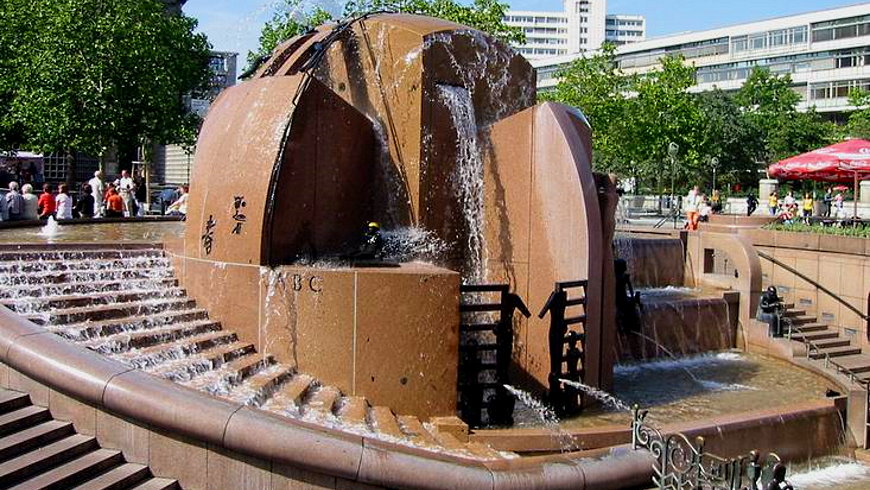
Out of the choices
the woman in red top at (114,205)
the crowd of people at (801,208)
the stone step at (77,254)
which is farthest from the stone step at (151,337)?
the crowd of people at (801,208)

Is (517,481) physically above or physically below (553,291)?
below

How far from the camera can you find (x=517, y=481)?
25.1 feet

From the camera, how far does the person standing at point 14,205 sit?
2025 cm

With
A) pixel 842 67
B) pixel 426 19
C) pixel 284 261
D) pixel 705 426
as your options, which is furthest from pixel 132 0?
pixel 842 67

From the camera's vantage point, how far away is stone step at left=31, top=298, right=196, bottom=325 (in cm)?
973

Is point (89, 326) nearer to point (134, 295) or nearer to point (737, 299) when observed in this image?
point (134, 295)

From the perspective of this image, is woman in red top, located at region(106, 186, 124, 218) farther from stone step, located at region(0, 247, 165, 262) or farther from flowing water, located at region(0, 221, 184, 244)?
stone step, located at region(0, 247, 165, 262)

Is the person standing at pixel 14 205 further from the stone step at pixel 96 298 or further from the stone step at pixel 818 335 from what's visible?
the stone step at pixel 818 335

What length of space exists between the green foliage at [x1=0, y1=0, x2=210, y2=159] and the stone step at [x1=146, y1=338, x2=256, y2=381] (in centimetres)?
2382

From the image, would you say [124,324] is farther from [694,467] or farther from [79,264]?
[694,467]

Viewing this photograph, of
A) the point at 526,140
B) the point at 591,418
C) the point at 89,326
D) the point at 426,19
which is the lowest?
the point at 591,418

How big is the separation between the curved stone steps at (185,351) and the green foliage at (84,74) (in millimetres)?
21764

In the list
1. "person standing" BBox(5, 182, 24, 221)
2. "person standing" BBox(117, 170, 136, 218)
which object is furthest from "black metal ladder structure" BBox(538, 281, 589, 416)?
"person standing" BBox(117, 170, 136, 218)

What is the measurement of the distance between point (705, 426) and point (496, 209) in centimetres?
409
